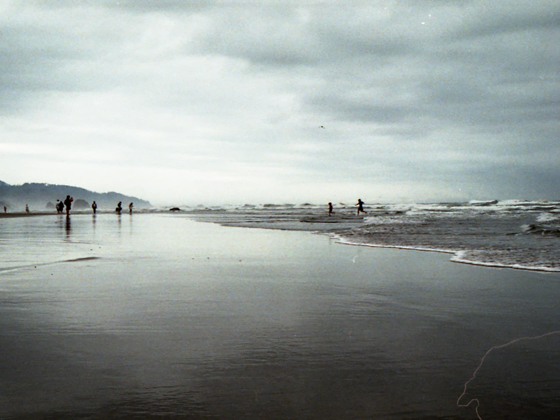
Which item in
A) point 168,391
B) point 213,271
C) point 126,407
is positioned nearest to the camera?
point 126,407

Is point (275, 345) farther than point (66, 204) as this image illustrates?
No

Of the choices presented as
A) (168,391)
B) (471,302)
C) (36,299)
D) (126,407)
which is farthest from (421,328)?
(36,299)

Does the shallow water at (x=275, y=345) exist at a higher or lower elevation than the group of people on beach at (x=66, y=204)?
lower

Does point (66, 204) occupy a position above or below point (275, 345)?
above

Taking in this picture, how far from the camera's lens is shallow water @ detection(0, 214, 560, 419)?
3.38 m

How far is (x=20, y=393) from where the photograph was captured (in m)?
3.47

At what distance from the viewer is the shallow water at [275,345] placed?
11.1 feet

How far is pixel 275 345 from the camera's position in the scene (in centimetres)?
467

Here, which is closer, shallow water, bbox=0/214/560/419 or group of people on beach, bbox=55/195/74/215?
shallow water, bbox=0/214/560/419

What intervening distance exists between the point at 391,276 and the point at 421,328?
12.3 ft

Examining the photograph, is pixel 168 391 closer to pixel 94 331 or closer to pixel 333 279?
pixel 94 331

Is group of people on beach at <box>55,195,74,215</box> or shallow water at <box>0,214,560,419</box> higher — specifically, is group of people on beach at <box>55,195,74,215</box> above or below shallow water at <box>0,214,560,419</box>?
above

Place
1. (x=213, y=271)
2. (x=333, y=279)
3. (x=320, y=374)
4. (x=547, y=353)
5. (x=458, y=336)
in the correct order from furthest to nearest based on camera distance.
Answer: (x=213, y=271) < (x=333, y=279) < (x=458, y=336) < (x=547, y=353) < (x=320, y=374)

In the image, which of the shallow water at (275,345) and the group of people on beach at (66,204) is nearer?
the shallow water at (275,345)
